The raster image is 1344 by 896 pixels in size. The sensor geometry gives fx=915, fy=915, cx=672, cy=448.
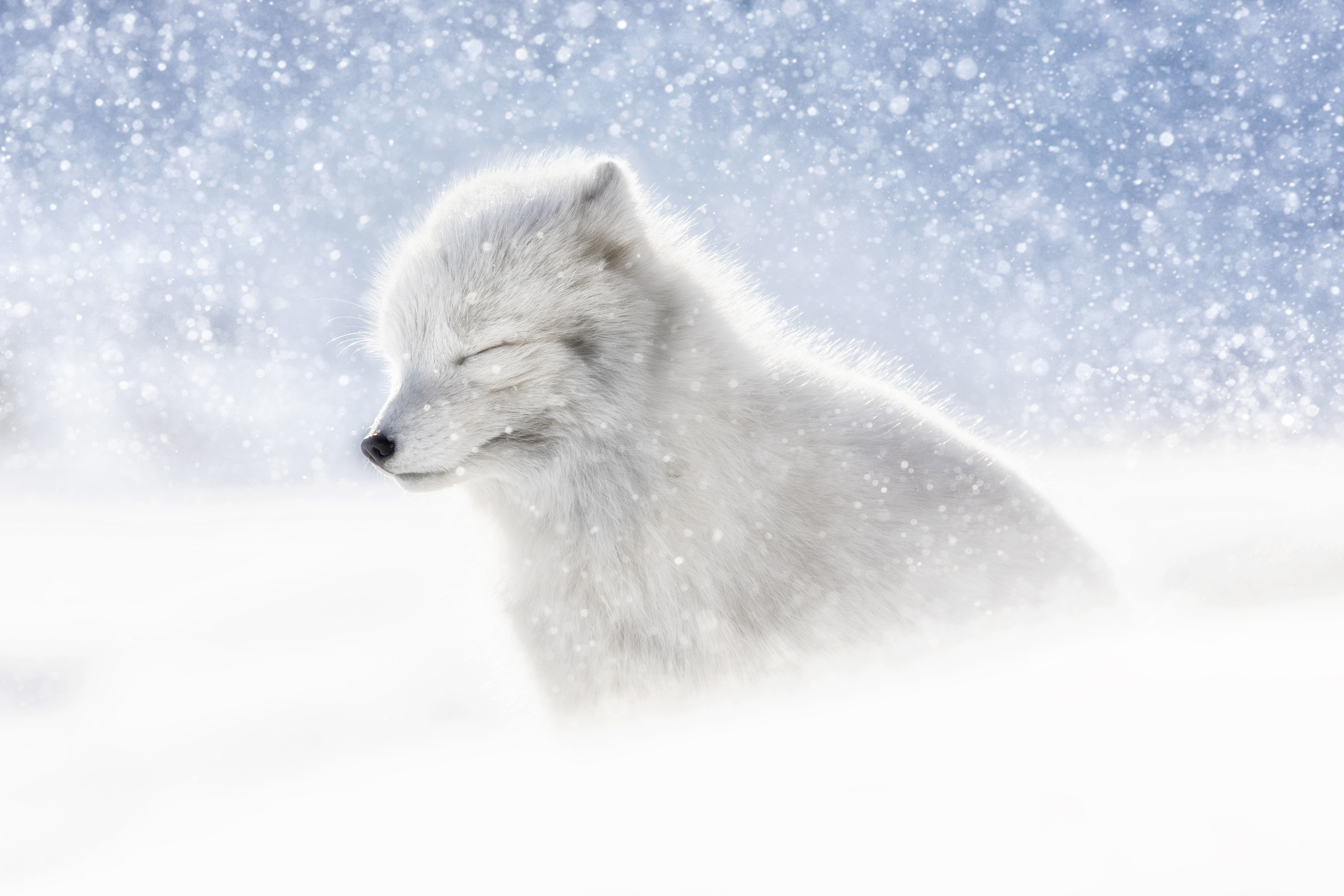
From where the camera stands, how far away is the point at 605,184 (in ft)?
7.14

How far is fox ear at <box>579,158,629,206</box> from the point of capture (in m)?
2.15

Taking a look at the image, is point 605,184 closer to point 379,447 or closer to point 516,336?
point 516,336

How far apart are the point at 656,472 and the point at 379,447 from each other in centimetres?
58

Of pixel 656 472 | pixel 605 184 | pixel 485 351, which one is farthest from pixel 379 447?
pixel 605 184

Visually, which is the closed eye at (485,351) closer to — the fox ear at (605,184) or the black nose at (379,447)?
the black nose at (379,447)

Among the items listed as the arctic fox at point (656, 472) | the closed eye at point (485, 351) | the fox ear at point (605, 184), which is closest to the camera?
the arctic fox at point (656, 472)

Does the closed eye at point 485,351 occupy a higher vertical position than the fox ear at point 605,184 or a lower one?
lower

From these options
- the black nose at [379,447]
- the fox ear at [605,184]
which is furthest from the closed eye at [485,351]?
the fox ear at [605,184]

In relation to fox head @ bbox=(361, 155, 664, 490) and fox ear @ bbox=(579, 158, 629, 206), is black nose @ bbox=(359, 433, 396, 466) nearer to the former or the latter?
fox head @ bbox=(361, 155, 664, 490)

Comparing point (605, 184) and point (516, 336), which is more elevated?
point (605, 184)

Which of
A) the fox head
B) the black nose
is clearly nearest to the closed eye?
the fox head

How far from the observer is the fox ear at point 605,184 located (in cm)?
215

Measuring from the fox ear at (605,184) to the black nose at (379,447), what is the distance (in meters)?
0.72

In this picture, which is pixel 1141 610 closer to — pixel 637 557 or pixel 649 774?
pixel 637 557
